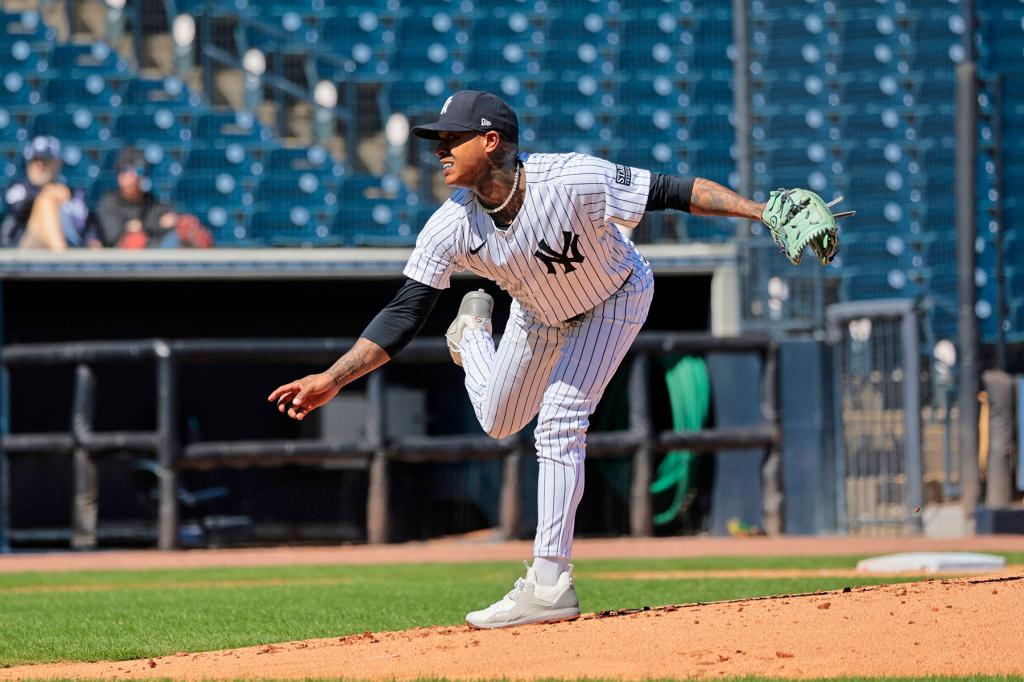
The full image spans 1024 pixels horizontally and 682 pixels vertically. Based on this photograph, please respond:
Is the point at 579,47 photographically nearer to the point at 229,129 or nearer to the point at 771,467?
the point at 229,129

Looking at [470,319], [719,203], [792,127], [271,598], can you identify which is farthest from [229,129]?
[719,203]

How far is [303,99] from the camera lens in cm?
1340

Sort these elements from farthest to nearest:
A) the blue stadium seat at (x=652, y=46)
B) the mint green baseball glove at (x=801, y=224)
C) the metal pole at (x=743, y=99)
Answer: the blue stadium seat at (x=652, y=46) → the metal pole at (x=743, y=99) → the mint green baseball glove at (x=801, y=224)

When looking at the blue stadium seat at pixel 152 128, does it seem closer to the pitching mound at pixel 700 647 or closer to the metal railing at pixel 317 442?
the metal railing at pixel 317 442

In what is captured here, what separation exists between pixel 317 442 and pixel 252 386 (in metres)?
1.84

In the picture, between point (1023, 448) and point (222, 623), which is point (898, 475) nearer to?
point (1023, 448)

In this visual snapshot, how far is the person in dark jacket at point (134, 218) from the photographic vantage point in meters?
11.3

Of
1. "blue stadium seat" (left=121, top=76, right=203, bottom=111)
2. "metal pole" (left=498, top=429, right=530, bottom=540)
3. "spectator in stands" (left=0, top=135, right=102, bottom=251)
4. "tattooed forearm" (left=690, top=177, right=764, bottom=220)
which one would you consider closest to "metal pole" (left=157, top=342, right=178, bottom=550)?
"spectator in stands" (left=0, top=135, right=102, bottom=251)

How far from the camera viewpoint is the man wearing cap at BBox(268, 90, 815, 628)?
4000 mm

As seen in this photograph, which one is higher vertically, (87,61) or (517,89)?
(87,61)

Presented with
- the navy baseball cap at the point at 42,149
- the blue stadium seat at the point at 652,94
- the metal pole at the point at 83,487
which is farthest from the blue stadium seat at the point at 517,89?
the metal pole at the point at 83,487

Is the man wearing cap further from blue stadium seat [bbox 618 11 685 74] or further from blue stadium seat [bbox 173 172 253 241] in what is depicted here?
blue stadium seat [bbox 618 11 685 74]

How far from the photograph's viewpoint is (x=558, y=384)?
430cm

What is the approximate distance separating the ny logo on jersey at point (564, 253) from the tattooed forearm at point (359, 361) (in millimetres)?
514
